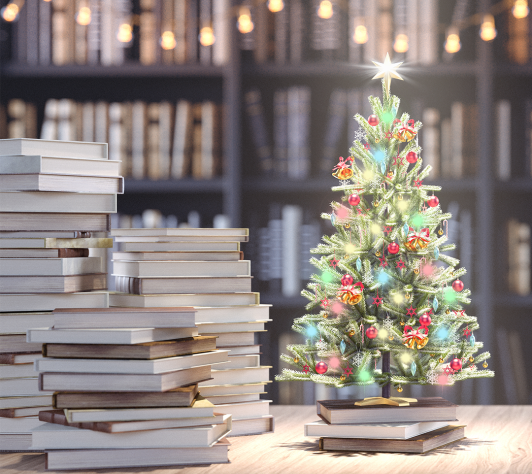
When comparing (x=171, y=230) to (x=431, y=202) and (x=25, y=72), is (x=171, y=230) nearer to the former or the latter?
(x=431, y=202)

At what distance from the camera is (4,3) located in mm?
2236

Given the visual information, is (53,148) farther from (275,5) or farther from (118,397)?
(275,5)

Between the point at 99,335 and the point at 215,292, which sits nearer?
the point at 99,335

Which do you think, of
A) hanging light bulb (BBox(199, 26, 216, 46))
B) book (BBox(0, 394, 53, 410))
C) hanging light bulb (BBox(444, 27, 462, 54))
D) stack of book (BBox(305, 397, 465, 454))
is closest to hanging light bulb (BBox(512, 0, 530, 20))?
hanging light bulb (BBox(444, 27, 462, 54))

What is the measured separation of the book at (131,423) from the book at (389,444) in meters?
0.20

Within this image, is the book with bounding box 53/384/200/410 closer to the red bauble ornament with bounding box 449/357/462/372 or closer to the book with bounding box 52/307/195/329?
the book with bounding box 52/307/195/329

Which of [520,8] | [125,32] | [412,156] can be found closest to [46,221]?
[412,156]

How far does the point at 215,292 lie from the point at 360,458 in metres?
0.37

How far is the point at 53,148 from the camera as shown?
122cm

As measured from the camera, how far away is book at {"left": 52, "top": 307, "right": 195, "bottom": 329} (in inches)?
41.3

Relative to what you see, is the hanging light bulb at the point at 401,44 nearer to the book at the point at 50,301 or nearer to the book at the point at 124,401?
the book at the point at 50,301

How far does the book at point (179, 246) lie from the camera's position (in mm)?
1237

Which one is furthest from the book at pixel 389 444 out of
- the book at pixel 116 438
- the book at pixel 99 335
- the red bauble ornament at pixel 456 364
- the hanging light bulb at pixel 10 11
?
the hanging light bulb at pixel 10 11

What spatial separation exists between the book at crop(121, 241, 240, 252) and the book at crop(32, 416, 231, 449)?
33 cm
